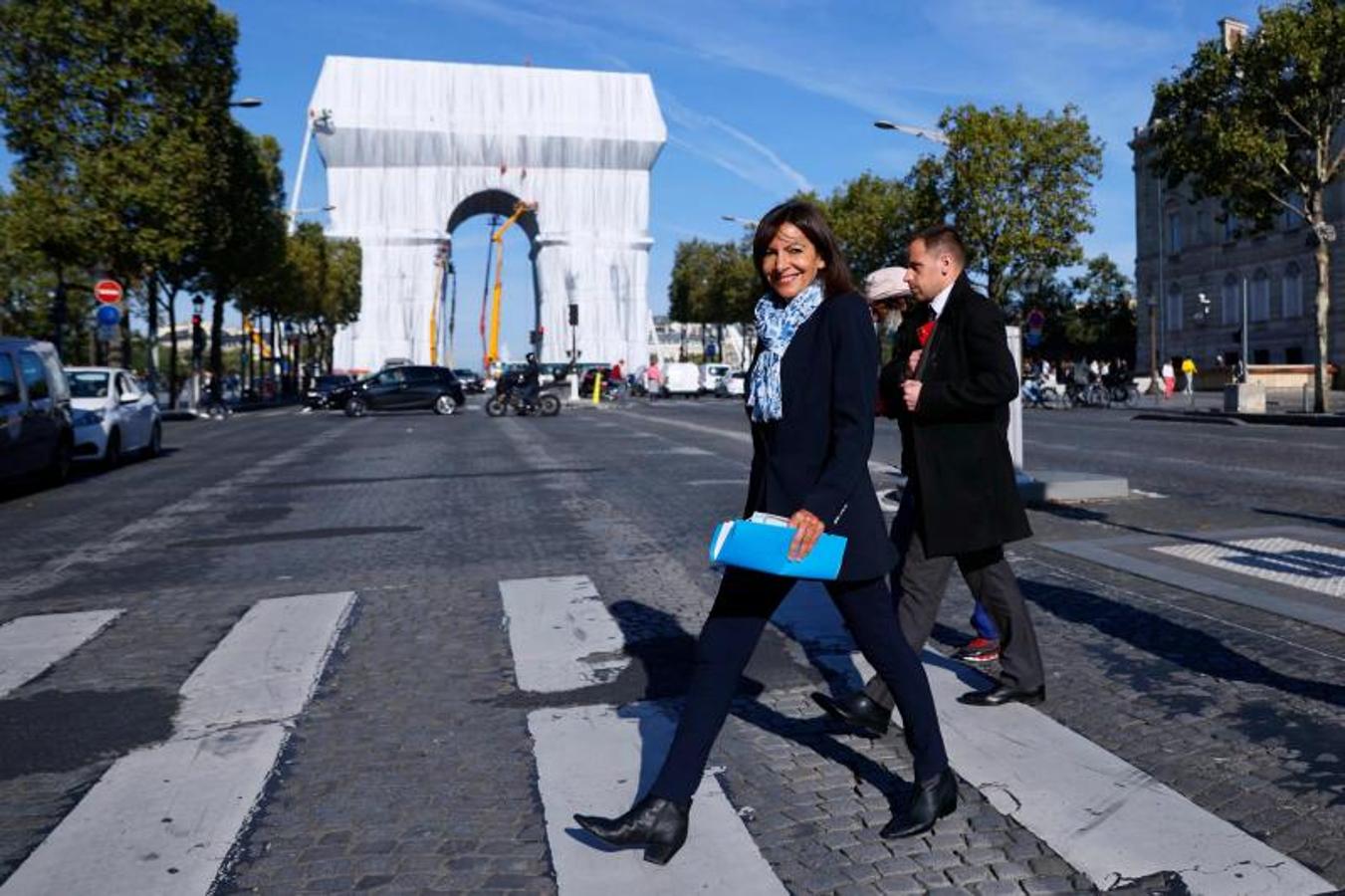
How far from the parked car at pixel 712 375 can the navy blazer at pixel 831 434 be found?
61.3 m

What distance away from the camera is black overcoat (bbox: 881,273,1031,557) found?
4141mm

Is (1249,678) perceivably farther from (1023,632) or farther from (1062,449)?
(1062,449)

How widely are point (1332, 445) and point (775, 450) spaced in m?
17.7

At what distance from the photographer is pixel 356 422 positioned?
3278 cm

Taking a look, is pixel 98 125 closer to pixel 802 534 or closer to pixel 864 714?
pixel 864 714

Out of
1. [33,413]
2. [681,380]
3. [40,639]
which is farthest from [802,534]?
[681,380]

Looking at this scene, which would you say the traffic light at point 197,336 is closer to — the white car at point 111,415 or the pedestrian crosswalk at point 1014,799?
the white car at point 111,415

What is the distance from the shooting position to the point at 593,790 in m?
3.73

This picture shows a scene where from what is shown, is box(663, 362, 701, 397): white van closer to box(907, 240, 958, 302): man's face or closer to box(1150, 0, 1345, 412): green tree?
box(1150, 0, 1345, 412): green tree

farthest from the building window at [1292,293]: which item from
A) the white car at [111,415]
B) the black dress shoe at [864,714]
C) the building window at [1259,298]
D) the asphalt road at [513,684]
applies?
the black dress shoe at [864,714]

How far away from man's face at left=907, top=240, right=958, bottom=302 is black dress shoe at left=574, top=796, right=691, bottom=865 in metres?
1.92

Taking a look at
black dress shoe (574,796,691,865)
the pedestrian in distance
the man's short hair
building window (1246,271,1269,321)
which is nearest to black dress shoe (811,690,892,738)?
the pedestrian in distance

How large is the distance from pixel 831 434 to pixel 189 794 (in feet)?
7.03

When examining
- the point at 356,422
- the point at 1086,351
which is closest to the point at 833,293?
the point at 356,422
